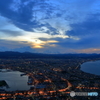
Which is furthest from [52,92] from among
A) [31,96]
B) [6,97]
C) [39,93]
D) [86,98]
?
[6,97]

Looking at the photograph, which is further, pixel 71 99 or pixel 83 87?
pixel 83 87

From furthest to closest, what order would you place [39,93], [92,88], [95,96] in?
[92,88], [39,93], [95,96]

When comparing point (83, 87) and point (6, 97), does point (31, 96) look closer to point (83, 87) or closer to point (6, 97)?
point (6, 97)

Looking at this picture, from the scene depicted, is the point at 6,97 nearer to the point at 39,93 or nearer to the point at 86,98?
the point at 39,93

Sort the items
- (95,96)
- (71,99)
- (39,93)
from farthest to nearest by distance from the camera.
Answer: (39,93)
(95,96)
(71,99)

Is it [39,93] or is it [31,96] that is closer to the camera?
[31,96]

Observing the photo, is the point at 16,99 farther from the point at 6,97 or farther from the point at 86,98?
the point at 86,98

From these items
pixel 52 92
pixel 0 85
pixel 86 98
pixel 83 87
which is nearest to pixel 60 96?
pixel 52 92

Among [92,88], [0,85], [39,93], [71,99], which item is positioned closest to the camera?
[71,99]

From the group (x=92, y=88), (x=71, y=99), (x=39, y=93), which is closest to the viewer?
(x=71, y=99)
